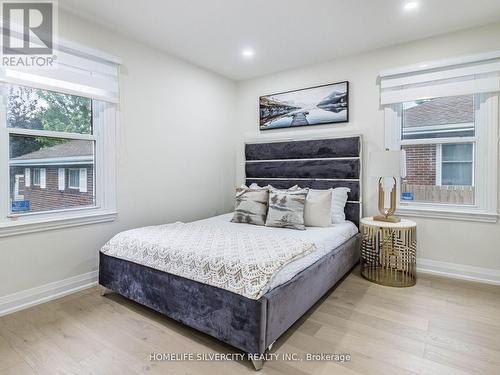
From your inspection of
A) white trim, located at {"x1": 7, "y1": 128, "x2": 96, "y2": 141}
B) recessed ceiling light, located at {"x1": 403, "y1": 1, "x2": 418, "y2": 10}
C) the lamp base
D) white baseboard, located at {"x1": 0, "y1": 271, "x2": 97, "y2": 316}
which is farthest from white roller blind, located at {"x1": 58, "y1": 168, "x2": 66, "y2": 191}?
recessed ceiling light, located at {"x1": 403, "y1": 1, "x2": 418, "y2": 10}

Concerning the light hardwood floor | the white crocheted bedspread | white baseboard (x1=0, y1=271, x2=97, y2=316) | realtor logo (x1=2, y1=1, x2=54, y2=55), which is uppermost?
realtor logo (x1=2, y1=1, x2=54, y2=55)

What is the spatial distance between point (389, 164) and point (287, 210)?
1.15m

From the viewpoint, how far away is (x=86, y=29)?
104 inches

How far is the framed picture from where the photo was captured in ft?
11.6

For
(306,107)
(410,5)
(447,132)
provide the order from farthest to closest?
(306,107), (447,132), (410,5)

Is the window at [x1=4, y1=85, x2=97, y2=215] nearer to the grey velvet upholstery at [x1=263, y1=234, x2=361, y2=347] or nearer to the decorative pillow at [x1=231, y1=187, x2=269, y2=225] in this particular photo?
the decorative pillow at [x1=231, y1=187, x2=269, y2=225]

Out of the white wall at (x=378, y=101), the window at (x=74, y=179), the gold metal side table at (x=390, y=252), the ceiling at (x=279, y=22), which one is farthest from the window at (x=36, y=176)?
the gold metal side table at (x=390, y=252)

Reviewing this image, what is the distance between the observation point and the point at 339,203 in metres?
3.35

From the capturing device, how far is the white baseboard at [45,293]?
7.38ft

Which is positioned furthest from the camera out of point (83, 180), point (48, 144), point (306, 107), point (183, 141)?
point (306, 107)

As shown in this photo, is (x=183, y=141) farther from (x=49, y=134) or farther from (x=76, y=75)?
(x=49, y=134)

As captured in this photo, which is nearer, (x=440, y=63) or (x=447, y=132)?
(x=440, y=63)

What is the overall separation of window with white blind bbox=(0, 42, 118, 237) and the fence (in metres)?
3.34

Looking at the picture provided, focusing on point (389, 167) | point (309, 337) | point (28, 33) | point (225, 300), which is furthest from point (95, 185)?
point (389, 167)
